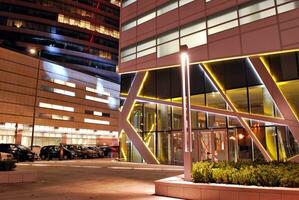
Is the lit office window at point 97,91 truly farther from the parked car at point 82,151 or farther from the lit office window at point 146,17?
the lit office window at point 146,17

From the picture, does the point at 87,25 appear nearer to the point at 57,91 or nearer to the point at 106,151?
the point at 57,91

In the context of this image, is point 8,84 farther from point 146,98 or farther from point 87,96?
point 146,98

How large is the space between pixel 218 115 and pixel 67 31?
200ft

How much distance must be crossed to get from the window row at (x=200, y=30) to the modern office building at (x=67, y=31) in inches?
1662

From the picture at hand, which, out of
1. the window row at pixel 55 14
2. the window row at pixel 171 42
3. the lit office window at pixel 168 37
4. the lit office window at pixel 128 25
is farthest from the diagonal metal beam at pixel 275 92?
the window row at pixel 55 14

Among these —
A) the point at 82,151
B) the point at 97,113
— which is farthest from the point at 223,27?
the point at 97,113

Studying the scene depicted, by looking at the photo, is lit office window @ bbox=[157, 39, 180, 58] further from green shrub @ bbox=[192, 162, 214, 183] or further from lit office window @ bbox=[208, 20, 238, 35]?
green shrub @ bbox=[192, 162, 214, 183]

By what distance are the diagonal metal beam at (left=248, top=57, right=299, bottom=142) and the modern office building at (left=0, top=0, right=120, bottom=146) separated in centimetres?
3789

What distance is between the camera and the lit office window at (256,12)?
1967cm

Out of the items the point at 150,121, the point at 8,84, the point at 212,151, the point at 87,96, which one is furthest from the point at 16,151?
the point at 87,96

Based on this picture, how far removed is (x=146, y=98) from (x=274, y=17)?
13.3 m

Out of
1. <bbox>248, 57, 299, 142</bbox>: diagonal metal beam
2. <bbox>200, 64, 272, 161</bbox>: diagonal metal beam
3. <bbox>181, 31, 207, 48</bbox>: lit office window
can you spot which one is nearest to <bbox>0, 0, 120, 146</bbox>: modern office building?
<bbox>181, 31, 207, 48</bbox>: lit office window

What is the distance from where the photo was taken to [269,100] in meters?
20.1

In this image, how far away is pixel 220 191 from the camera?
28.7 ft
